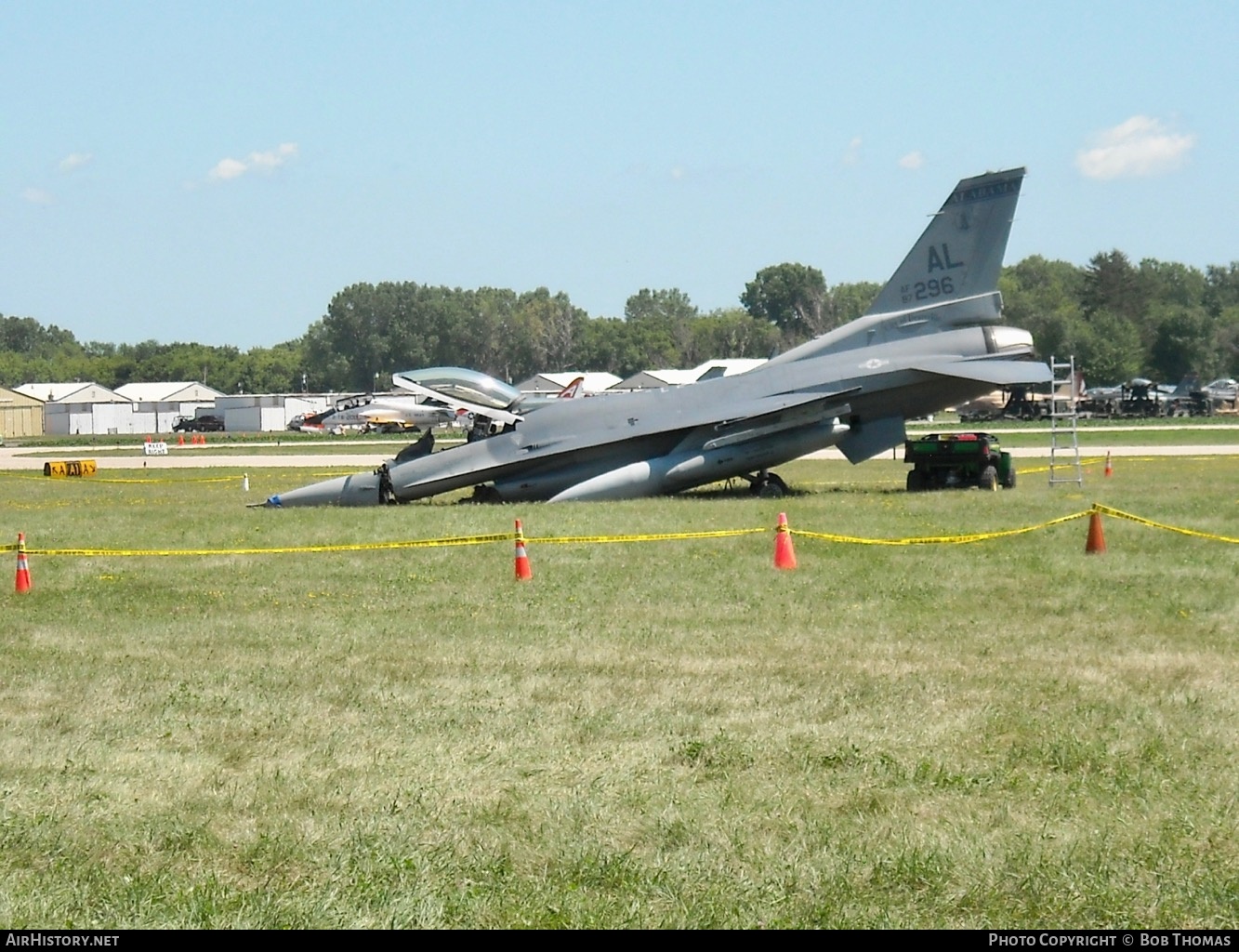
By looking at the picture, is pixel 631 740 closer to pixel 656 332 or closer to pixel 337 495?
pixel 337 495

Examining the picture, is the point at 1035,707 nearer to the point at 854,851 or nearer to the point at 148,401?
the point at 854,851

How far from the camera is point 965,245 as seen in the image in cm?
2734

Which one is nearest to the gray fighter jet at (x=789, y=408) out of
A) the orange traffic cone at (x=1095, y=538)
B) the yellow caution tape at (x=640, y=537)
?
the yellow caution tape at (x=640, y=537)

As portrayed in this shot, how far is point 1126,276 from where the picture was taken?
106m

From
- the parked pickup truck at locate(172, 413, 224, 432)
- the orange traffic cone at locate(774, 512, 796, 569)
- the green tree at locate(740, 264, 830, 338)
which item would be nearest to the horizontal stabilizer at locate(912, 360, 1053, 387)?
the orange traffic cone at locate(774, 512, 796, 569)

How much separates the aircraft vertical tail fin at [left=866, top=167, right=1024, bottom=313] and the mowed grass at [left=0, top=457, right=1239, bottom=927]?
919cm

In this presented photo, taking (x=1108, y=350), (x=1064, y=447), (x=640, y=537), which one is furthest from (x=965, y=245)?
(x=1108, y=350)

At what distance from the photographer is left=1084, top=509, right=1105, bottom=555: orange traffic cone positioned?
61.3ft

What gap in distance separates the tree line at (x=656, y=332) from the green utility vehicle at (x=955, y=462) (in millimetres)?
51881

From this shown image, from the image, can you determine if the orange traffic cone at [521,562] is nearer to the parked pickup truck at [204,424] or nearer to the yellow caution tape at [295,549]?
the yellow caution tape at [295,549]

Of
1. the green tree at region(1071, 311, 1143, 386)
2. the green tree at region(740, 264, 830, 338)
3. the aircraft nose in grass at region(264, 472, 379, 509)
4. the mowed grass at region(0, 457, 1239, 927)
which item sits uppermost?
the green tree at region(740, 264, 830, 338)

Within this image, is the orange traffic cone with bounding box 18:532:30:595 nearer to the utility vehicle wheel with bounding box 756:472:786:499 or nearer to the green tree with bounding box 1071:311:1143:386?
the utility vehicle wheel with bounding box 756:472:786:499

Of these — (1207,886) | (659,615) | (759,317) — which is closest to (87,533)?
(659,615)

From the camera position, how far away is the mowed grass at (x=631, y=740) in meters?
6.74
